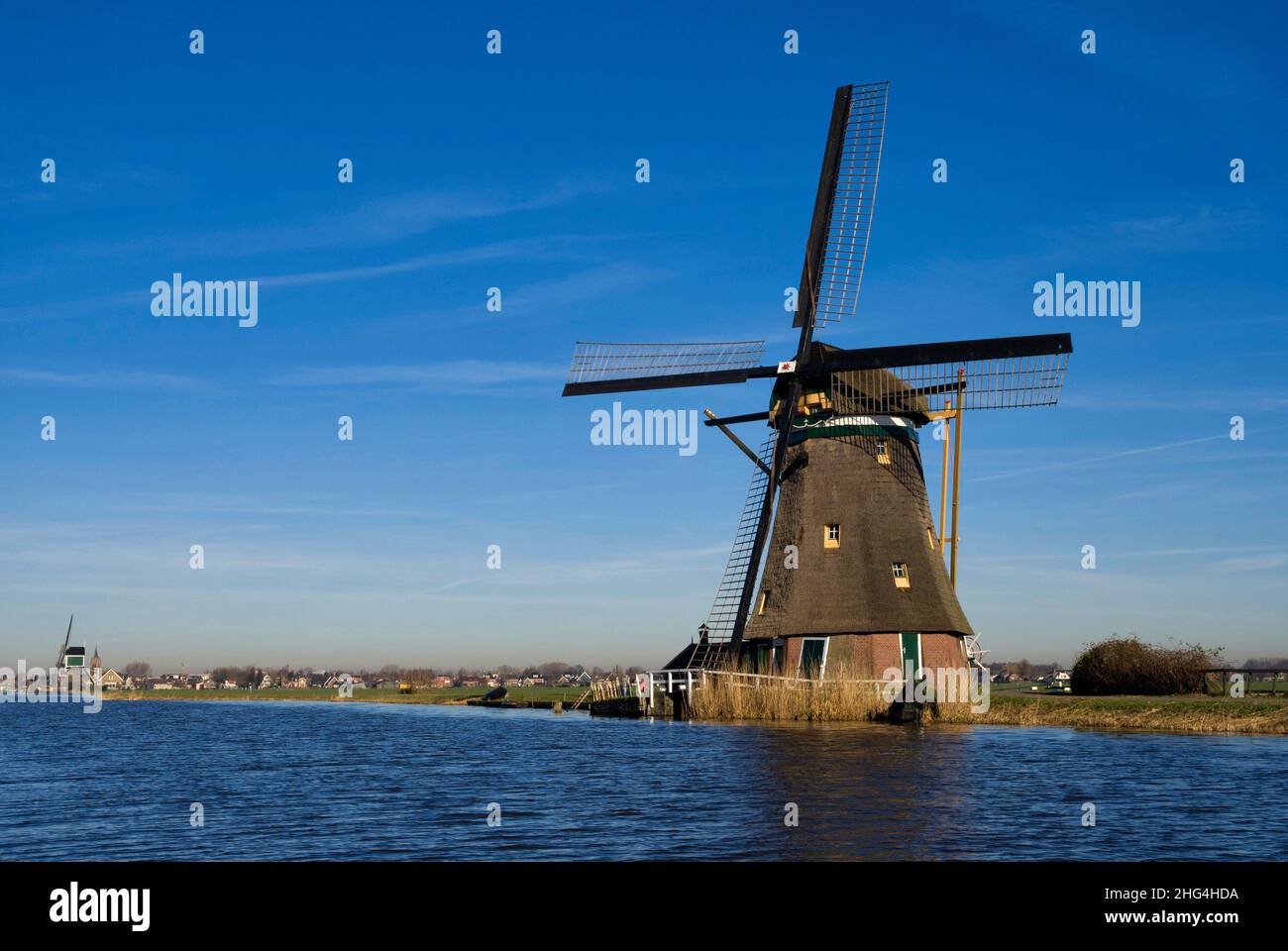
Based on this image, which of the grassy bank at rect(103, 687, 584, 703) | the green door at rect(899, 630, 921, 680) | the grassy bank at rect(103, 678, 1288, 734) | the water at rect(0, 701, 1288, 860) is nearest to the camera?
the water at rect(0, 701, 1288, 860)

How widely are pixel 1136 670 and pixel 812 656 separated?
1460cm

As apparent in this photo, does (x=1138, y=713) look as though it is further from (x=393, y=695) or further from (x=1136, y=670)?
(x=393, y=695)

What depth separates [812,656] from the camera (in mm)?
44062

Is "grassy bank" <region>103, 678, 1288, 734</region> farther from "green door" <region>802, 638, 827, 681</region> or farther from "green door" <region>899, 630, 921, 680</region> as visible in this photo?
"green door" <region>899, 630, 921, 680</region>

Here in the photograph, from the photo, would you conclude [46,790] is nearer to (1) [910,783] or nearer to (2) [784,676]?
(1) [910,783]

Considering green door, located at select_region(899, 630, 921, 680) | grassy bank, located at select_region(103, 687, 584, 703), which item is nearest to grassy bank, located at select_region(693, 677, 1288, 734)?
green door, located at select_region(899, 630, 921, 680)

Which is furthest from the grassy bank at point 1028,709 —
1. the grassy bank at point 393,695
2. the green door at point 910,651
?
the grassy bank at point 393,695

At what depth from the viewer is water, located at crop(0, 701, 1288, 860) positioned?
680 inches

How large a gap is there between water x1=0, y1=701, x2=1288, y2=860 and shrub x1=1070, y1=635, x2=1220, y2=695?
979 centimetres

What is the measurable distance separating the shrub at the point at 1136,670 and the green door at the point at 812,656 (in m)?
14.1

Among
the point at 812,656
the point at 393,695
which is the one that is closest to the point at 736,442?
the point at 812,656

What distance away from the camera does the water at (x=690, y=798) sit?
56.6 ft

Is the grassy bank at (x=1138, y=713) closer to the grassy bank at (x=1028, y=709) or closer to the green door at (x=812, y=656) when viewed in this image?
the grassy bank at (x=1028, y=709)
